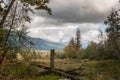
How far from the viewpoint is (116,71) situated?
23625 millimetres

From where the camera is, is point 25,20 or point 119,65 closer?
point 25,20

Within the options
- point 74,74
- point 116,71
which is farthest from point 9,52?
point 116,71

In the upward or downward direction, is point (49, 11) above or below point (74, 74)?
above

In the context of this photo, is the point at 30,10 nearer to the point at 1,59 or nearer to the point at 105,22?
the point at 1,59

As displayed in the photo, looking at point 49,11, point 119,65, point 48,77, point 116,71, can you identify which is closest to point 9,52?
point 49,11

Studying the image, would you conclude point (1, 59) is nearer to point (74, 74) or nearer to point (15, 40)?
point (15, 40)

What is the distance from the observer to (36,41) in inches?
622

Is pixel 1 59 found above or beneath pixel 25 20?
beneath

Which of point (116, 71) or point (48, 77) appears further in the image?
point (116, 71)

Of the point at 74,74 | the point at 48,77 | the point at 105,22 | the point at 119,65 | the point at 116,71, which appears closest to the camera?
the point at 48,77

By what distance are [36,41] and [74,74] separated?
5.26 meters

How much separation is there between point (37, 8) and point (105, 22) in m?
56.7

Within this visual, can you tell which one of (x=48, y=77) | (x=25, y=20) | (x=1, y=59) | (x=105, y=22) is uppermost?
(x=105, y=22)

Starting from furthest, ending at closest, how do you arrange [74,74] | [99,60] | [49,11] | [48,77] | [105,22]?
[105,22] → [99,60] → [74,74] → [48,77] → [49,11]
